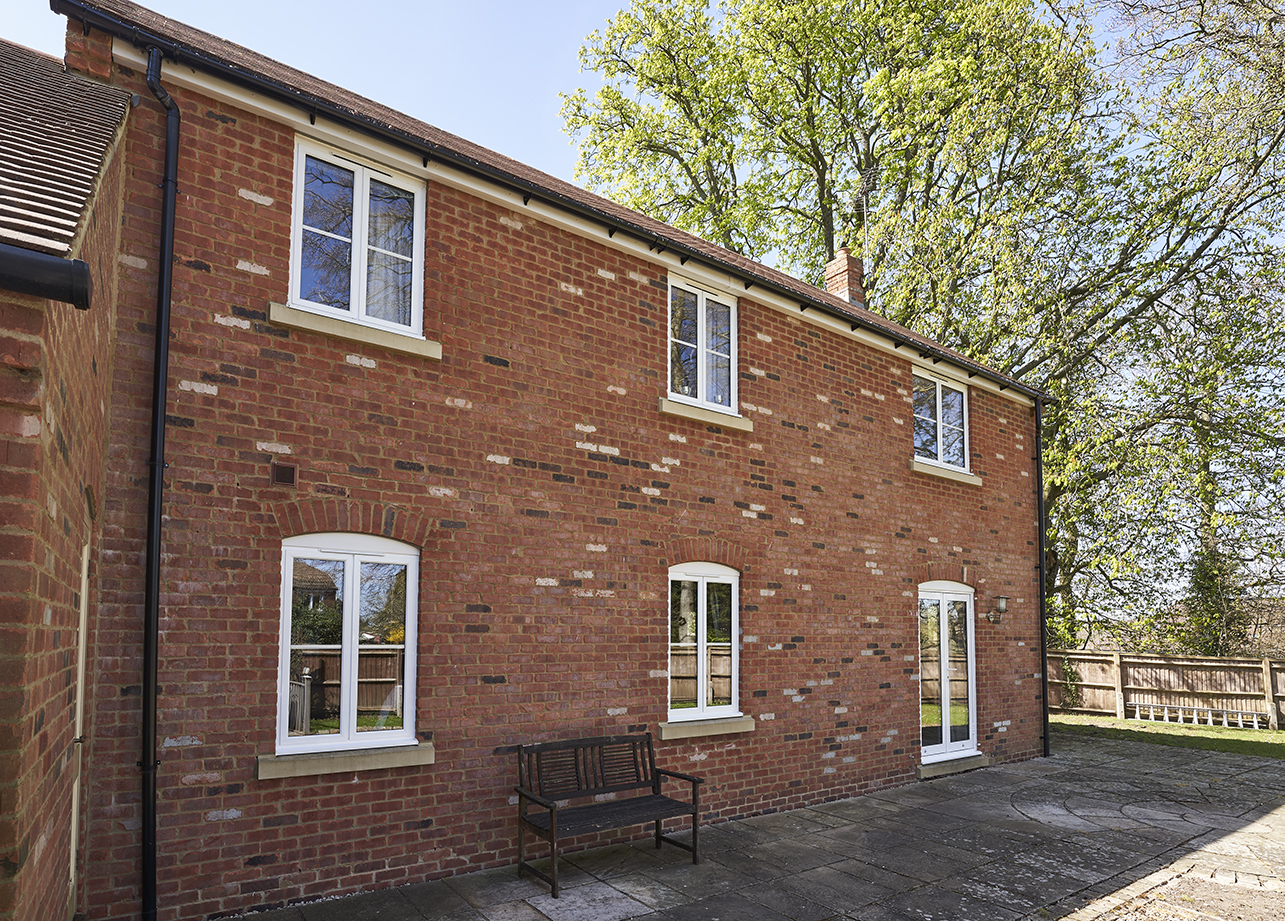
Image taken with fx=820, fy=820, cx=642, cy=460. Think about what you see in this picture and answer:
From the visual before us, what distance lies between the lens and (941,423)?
11.9m

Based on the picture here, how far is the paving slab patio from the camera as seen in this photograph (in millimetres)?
5687

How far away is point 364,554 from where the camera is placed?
5984 mm

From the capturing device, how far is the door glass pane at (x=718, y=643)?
26.9 feet

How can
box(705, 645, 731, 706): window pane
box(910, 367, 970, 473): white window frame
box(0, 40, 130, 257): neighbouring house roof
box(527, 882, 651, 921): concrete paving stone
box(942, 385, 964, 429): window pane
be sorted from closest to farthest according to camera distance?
1. box(0, 40, 130, 257): neighbouring house roof
2. box(527, 882, 651, 921): concrete paving stone
3. box(705, 645, 731, 706): window pane
4. box(910, 367, 970, 473): white window frame
5. box(942, 385, 964, 429): window pane

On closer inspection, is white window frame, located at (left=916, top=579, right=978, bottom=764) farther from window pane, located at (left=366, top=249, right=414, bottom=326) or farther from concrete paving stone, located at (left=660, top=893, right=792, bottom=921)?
window pane, located at (left=366, top=249, right=414, bottom=326)

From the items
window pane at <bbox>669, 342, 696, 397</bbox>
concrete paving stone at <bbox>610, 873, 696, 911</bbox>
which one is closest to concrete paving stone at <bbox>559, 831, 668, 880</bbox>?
concrete paving stone at <bbox>610, 873, 696, 911</bbox>

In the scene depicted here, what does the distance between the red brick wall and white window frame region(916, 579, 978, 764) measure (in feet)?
31.5

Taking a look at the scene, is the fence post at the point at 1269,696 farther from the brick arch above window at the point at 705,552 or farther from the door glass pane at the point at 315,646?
the door glass pane at the point at 315,646

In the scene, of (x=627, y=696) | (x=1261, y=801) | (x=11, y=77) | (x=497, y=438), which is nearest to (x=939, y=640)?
(x=1261, y=801)

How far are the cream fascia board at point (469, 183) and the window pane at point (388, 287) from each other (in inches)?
29.7

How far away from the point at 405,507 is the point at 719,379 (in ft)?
12.9

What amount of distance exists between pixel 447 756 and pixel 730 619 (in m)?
3.35

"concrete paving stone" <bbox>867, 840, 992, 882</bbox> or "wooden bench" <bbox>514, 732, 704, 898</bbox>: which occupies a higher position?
"wooden bench" <bbox>514, 732, 704, 898</bbox>

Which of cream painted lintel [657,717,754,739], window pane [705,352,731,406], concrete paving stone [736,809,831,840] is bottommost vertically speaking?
concrete paving stone [736,809,831,840]
